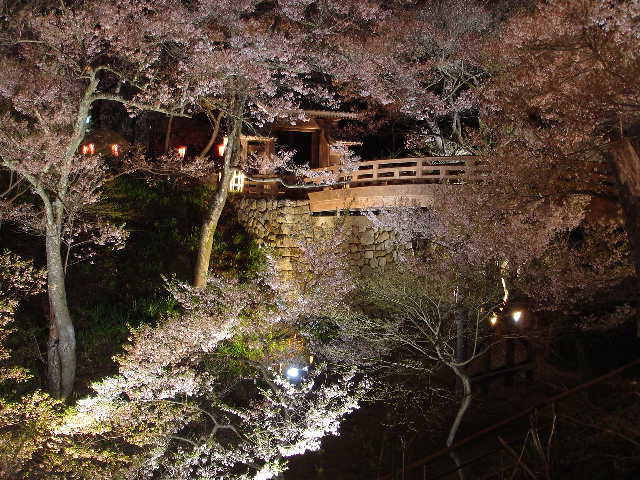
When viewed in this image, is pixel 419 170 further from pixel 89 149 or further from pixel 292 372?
pixel 89 149

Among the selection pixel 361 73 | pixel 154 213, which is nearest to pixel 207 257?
pixel 154 213

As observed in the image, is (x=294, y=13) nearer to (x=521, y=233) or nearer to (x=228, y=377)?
(x=521, y=233)

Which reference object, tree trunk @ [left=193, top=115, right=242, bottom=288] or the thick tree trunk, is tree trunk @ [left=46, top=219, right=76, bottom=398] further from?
the thick tree trunk

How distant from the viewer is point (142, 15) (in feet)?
35.4

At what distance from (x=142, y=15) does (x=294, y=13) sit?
4242mm

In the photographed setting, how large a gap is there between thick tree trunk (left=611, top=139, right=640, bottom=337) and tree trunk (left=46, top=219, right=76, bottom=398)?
30.2 ft

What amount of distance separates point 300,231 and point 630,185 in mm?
10044

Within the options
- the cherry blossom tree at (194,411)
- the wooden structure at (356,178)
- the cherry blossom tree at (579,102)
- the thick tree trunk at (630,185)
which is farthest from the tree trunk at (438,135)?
the thick tree trunk at (630,185)

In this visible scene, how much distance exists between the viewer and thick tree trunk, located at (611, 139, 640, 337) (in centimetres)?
573

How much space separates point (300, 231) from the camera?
1508cm

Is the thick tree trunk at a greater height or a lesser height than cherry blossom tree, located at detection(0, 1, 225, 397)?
lesser

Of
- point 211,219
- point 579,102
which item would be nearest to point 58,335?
point 211,219

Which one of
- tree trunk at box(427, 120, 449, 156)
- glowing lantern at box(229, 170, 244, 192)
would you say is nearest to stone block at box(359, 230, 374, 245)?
tree trunk at box(427, 120, 449, 156)

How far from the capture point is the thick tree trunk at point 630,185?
5.73m
